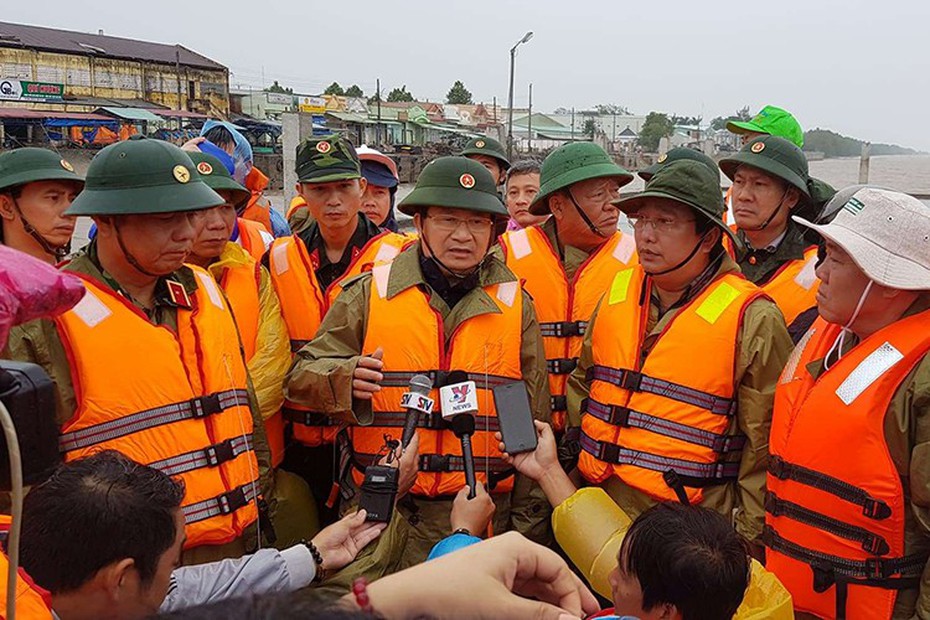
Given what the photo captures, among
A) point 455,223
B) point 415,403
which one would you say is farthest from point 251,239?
point 415,403

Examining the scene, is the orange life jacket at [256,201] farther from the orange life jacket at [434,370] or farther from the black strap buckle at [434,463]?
the black strap buckle at [434,463]

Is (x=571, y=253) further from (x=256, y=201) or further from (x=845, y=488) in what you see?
(x=256, y=201)

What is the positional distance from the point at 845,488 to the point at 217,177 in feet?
10.3

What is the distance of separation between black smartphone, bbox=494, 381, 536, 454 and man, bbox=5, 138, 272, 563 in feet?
3.18

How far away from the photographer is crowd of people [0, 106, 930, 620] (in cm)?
190

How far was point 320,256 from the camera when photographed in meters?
4.27

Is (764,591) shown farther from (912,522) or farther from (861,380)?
(861,380)

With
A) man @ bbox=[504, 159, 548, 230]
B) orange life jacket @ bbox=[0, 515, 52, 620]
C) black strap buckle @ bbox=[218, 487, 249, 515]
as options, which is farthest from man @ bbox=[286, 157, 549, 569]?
man @ bbox=[504, 159, 548, 230]

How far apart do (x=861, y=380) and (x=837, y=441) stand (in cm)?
21

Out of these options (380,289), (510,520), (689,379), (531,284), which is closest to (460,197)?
(380,289)

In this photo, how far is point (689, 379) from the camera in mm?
2768

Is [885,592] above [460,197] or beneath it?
beneath

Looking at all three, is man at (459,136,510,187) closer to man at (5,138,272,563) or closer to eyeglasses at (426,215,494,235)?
eyeglasses at (426,215,494,235)

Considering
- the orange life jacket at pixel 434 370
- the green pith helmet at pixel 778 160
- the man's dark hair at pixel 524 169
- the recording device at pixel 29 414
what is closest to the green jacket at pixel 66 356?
the orange life jacket at pixel 434 370
